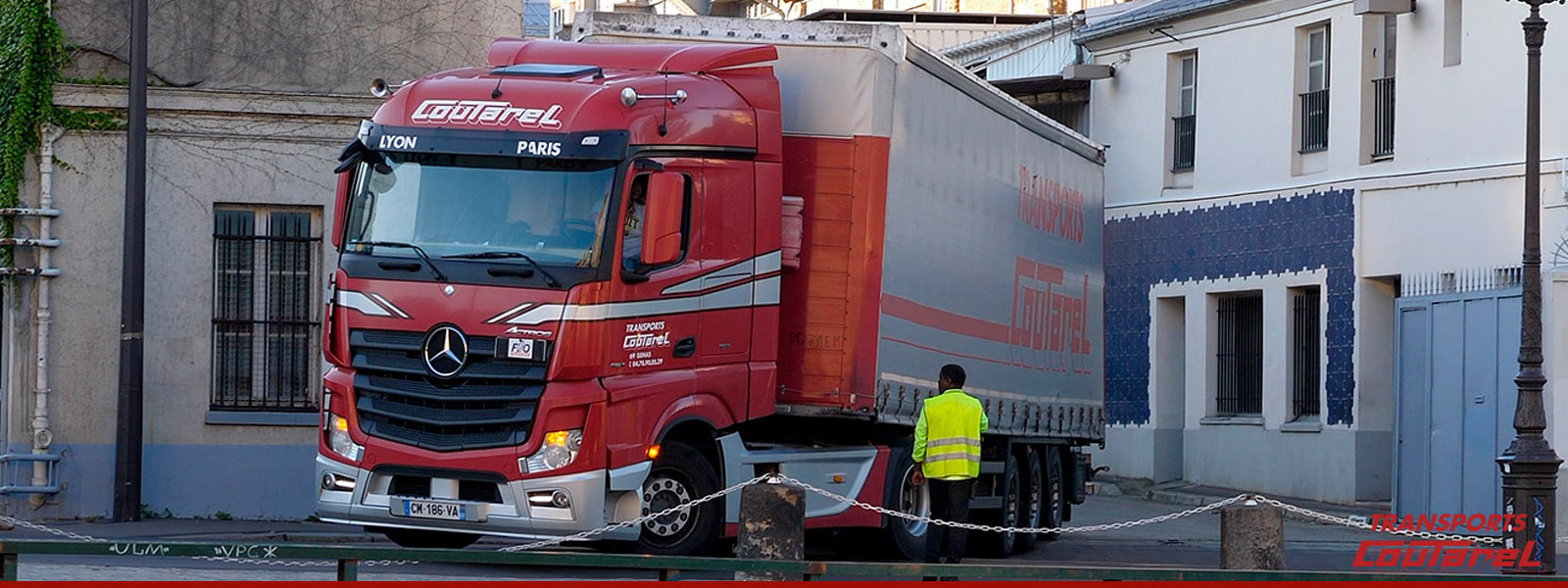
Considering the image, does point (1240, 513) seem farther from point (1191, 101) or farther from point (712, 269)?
point (1191, 101)

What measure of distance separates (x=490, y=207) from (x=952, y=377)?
3.50 metres

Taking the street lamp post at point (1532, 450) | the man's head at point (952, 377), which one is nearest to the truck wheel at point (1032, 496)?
the street lamp post at point (1532, 450)

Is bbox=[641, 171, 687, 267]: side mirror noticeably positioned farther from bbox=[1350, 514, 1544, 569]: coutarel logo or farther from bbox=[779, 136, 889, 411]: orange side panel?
bbox=[1350, 514, 1544, 569]: coutarel logo

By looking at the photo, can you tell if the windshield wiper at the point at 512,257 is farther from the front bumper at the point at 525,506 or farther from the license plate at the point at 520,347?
the front bumper at the point at 525,506

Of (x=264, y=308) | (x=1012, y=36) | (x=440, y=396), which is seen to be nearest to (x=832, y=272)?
(x=440, y=396)

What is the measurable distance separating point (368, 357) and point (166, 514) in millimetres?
5949

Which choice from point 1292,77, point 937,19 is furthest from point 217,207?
point 937,19

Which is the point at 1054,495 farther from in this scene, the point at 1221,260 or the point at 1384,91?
the point at 1221,260

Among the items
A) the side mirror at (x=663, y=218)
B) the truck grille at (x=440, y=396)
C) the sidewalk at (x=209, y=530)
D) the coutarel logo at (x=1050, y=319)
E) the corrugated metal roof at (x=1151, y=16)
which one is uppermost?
the corrugated metal roof at (x=1151, y=16)

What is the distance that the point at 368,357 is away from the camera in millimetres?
14227

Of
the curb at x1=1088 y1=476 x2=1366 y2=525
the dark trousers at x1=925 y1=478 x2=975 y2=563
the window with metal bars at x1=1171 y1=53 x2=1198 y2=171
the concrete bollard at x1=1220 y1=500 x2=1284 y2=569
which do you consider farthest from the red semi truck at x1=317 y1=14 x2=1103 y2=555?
the window with metal bars at x1=1171 y1=53 x2=1198 y2=171

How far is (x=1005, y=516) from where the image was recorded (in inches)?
747

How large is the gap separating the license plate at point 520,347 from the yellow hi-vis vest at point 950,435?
10.1ft

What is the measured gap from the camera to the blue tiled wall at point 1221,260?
27.2 m
